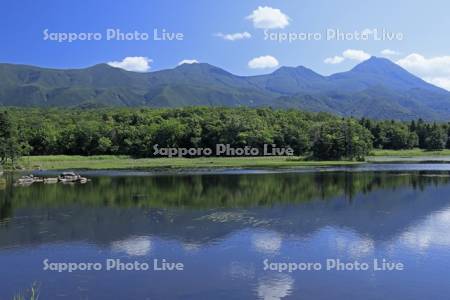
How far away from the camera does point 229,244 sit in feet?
81.1

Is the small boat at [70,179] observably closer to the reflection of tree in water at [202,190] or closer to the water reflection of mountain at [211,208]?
the reflection of tree in water at [202,190]

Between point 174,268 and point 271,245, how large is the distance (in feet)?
19.1

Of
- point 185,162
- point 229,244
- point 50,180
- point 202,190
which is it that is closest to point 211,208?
point 202,190

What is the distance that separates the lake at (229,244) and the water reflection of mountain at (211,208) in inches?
3.7

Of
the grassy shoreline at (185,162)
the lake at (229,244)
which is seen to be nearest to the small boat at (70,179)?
the lake at (229,244)

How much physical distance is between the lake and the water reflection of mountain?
0.09 meters

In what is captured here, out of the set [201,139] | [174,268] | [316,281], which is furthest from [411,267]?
[201,139]

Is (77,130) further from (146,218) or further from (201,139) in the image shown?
(146,218)

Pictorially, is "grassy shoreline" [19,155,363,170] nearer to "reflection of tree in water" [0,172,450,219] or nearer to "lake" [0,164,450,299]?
"reflection of tree in water" [0,172,450,219]

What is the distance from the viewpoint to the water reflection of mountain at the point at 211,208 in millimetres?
28312

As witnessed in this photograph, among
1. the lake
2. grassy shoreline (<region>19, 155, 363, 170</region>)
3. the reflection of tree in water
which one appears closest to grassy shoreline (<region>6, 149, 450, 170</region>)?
grassy shoreline (<region>19, 155, 363, 170</region>)

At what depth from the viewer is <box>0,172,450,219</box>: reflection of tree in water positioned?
133ft

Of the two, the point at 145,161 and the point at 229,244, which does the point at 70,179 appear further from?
the point at 145,161

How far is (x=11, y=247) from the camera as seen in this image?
25.3 meters
